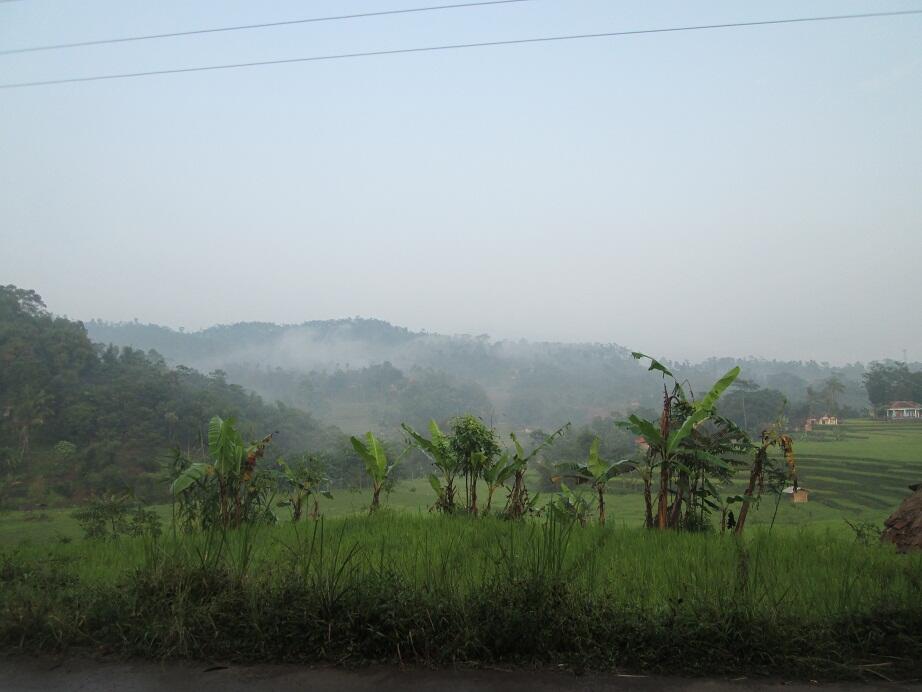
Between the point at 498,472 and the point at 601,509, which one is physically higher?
the point at 498,472

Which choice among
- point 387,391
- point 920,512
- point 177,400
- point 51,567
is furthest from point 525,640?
point 387,391

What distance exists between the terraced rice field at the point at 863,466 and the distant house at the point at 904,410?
0.67ft

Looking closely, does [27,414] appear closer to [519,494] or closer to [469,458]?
[469,458]

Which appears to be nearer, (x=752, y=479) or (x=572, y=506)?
(x=752, y=479)

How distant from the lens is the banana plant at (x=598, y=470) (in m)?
6.39

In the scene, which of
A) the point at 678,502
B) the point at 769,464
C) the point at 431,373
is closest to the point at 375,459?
the point at 678,502

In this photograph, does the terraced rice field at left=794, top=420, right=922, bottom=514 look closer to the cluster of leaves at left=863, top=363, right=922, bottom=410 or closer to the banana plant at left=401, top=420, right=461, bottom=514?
the cluster of leaves at left=863, top=363, right=922, bottom=410

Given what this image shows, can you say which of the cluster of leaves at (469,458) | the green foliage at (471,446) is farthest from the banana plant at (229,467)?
the green foliage at (471,446)

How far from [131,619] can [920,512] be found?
252 inches

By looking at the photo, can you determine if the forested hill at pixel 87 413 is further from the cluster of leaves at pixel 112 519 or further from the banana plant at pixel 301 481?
the banana plant at pixel 301 481

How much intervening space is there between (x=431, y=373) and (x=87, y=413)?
2699 centimetres

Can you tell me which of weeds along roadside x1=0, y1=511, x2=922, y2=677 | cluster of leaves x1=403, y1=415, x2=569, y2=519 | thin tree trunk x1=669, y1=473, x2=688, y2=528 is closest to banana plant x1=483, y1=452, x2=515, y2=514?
cluster of leaves x1=403, y1=415, x2=569, y2=519

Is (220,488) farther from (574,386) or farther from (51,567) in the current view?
(574,386)

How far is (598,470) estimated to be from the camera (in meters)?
6.78
